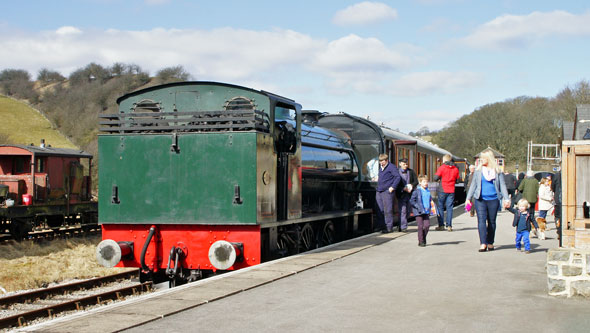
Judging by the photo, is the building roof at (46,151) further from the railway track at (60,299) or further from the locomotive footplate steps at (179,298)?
the locomotive footplate steps at (179,298)

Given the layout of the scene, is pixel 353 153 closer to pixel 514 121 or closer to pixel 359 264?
pixel 359 264

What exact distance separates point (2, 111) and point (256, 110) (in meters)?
61.2

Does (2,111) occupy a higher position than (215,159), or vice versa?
(2,111)

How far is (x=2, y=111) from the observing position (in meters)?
62.7

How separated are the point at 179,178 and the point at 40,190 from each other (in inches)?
523

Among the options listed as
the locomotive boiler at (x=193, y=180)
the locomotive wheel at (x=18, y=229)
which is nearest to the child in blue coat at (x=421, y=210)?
the locomotive boiler at (x=193, y=180)

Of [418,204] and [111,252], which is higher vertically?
[418,204]

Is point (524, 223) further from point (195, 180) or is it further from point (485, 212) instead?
point (195, 180)

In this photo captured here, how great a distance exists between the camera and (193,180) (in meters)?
9.21

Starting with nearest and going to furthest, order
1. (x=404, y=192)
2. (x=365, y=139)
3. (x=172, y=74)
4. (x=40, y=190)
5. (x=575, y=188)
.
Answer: (x=575, y=188) → (x=404, y=192) → (x=365, y=139) → (x=40, y=190) → (x=172, y=74)

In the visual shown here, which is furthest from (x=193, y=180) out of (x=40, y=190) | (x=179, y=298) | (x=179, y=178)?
(x=40, y=190)

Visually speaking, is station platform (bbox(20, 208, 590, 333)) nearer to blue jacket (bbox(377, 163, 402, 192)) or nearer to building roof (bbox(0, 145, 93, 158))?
blue jacket (bbox(377, 163, 402, 192))

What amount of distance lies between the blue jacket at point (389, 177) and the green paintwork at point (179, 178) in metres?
5.41

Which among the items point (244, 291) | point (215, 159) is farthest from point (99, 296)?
point (244, 291)
